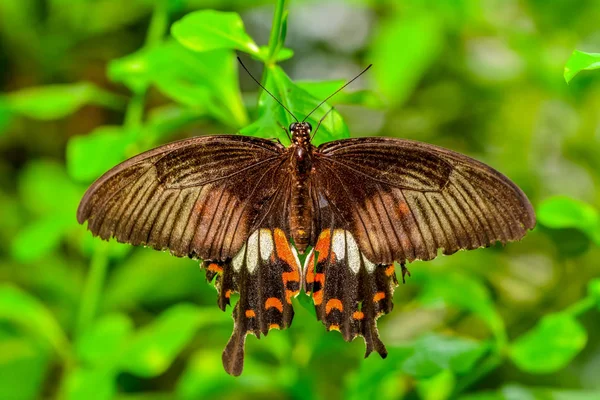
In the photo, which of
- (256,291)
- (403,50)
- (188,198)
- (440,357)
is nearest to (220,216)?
(188,198)

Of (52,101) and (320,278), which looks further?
(52,101)

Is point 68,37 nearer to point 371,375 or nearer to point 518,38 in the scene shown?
point 518,38

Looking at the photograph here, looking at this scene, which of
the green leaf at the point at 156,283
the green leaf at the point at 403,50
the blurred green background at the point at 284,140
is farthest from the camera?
the green leaf at the point at 156,283

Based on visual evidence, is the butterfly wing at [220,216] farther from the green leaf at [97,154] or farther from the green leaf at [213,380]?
the green leaf at [213,380]

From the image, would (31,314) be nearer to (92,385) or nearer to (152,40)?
(92,385)

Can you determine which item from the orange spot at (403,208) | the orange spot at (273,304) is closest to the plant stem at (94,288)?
the orange spot at (273,304)

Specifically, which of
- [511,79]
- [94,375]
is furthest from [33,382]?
[511,79]
